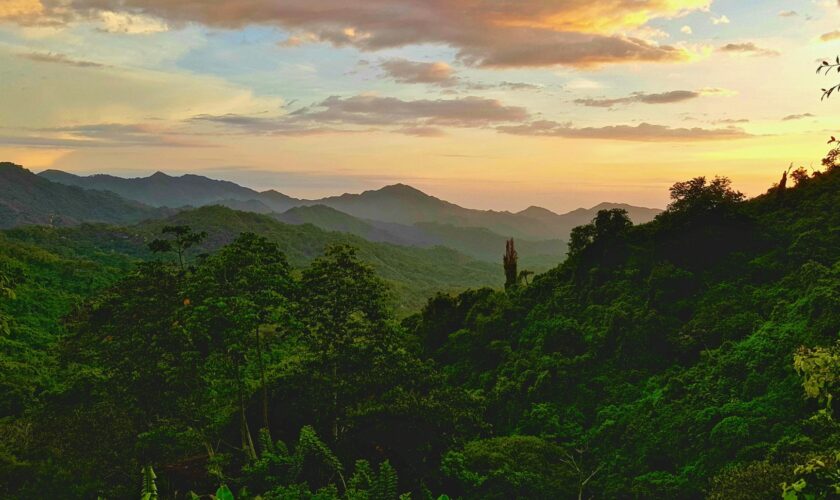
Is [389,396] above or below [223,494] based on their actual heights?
below

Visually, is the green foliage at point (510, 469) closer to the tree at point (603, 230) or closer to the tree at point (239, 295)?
the tree at point (239, 295)

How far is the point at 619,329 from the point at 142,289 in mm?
30300

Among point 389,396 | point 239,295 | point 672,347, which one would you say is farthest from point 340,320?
point 672,347

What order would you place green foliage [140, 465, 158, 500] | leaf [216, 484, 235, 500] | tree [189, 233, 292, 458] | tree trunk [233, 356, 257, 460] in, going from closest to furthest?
green foliage [140, 465, 158, 500] → leaf [216, 484, 235, 500] → tree [189, 233, 292, 458] → tree trunk [233, 356, 257, 460]

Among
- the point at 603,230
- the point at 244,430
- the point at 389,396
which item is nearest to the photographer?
the point at 389,396

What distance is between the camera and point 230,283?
22.3 metres

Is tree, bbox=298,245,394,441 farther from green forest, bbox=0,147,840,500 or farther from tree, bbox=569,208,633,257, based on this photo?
tree, bbox=569,208,633,257

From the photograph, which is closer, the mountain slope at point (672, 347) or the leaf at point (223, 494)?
the leaf at point (223, 494)

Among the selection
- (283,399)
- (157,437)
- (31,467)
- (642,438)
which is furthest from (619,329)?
(31,467)

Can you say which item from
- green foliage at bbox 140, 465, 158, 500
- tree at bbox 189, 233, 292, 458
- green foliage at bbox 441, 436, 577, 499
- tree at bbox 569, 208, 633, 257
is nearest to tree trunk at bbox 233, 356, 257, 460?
tree at bbox 189, 233, 292, 458

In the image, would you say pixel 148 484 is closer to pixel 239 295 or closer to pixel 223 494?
pixel 223 494

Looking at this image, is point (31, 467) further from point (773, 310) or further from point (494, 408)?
point (773, 310)

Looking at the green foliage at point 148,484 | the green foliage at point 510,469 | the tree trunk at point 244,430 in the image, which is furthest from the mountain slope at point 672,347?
the green foliage at point 148,484

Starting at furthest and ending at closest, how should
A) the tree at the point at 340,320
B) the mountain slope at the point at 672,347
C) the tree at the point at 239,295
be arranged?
the tree at the point at 340,320 → the mountain slope at the point at 672,347 → the tree at the point at 239,295
